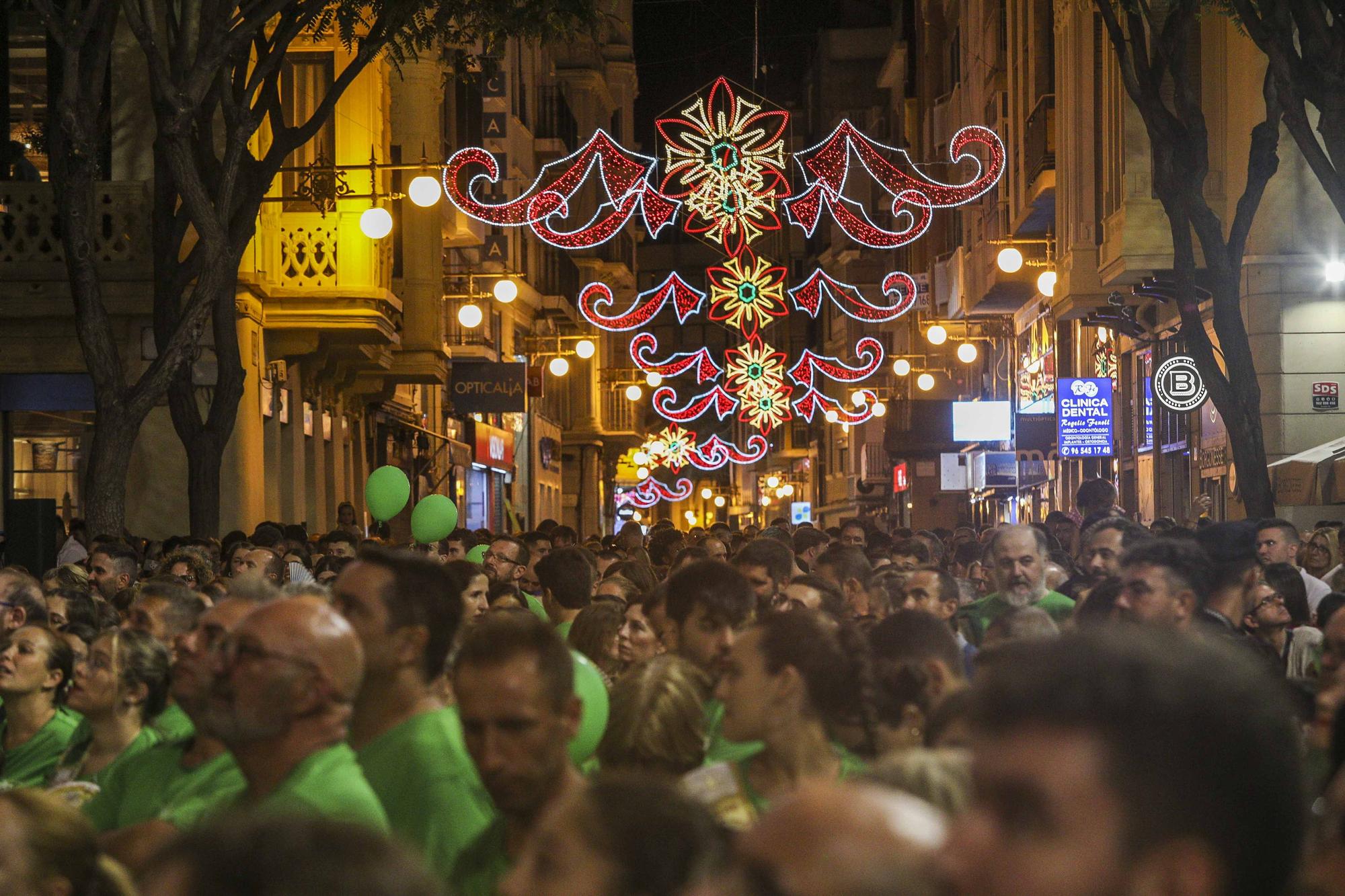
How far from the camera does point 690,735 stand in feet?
18.4

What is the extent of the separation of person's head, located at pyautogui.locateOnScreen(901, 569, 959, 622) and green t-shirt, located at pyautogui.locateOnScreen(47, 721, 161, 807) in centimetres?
409

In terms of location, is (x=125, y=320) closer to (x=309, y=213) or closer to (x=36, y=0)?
(x=309, y=213)

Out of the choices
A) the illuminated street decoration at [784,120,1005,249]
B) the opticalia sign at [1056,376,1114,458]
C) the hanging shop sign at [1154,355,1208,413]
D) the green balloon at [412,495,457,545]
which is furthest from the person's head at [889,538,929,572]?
the opticalia sign at [1056,376,1114,458]

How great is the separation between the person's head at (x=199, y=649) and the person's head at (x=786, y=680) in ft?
4.37

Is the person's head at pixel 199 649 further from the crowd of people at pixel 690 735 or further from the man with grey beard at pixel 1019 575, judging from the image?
the man with grey beard at pixel 1019 575

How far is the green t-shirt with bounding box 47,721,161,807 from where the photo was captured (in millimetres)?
5812

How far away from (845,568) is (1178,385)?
12.5 m

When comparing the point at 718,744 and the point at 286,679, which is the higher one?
the point at 286,679

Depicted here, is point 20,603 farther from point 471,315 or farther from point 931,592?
point 471,315

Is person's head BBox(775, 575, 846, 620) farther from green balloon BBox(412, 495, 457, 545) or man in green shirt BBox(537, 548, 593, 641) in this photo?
green balloon BBox(412, 495, 457, 545)

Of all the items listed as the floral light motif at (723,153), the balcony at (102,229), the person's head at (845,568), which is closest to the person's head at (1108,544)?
the person's head at (845,568)

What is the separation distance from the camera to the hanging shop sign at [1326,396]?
24422mm

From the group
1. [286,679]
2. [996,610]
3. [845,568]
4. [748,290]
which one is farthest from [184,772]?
[748,290]

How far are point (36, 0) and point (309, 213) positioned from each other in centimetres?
948
